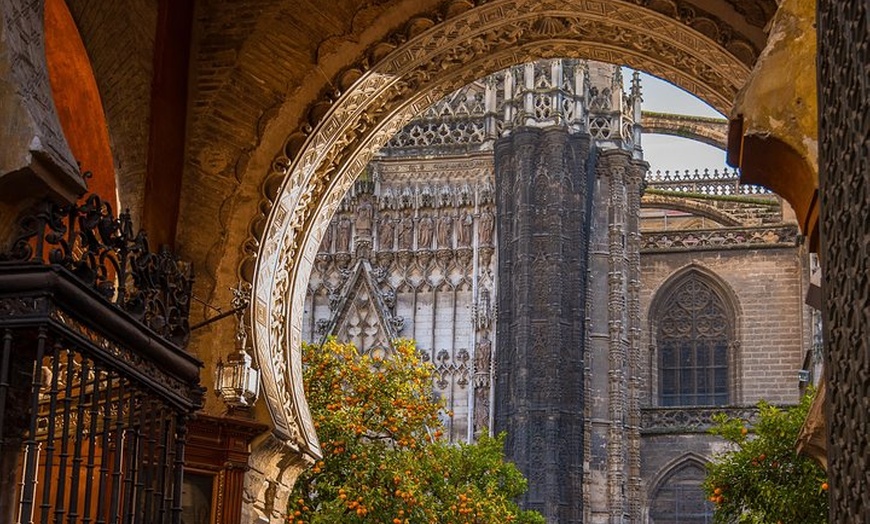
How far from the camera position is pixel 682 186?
50.0 m

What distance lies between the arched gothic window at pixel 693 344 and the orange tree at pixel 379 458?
2093cm

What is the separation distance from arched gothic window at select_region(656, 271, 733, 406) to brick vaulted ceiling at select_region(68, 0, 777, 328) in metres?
34.4

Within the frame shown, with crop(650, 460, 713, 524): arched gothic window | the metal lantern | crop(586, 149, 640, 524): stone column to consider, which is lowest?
the metal lantern

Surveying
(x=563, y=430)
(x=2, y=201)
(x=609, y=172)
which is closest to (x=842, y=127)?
(x=2, y=201)

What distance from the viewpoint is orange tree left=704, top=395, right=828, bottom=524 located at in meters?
18.6

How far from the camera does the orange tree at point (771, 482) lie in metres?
18.6

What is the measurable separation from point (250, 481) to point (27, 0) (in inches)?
184

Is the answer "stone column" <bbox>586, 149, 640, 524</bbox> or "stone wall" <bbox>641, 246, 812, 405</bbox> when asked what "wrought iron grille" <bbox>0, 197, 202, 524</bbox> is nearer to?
"stone column" <bbox>586, 149, 640, 524</bbox>

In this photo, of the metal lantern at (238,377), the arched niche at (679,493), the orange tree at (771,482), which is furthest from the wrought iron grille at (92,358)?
the arched niche at (679,493)

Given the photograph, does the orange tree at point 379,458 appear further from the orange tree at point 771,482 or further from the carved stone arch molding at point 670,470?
the carved stone arch molding at point 670,470

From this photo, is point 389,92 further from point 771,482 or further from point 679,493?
point 679,493

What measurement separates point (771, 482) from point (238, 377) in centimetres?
1007

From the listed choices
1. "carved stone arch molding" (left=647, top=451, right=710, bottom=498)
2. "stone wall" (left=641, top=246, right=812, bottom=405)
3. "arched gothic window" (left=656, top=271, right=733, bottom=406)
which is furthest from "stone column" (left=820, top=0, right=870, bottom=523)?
"arched gothic window" (left=656, top=271, right=733, bottom=406)

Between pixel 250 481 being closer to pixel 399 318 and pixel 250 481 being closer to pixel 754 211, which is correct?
pixel 399 318
